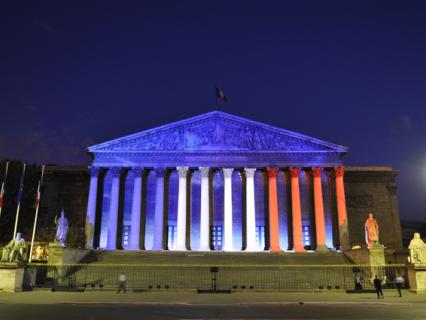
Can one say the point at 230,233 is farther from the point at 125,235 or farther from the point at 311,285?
the point at 311,285

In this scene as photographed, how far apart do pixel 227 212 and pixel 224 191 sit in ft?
7.23

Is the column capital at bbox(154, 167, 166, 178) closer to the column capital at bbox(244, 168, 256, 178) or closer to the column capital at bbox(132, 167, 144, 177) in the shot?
the column capital at bbox(132, 167, 144, 177)

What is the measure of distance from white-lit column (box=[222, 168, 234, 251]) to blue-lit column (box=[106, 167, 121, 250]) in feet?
33.4

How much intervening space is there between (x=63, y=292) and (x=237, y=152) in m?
22.0

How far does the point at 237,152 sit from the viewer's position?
134 ft

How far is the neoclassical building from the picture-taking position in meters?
40.1

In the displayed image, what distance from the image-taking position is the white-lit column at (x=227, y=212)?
1540 inches

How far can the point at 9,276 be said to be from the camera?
73.4 ft

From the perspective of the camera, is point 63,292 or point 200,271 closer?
point 63,292

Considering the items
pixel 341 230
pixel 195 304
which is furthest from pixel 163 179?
pixel 195 304

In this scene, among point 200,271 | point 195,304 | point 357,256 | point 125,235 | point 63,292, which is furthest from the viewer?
point 125,235

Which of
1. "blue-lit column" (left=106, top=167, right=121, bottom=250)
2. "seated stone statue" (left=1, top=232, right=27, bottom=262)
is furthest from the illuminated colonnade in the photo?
"seated stone statue" (left=1, top=232, right=27, bottom=262)

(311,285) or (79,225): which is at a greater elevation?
(79,225)

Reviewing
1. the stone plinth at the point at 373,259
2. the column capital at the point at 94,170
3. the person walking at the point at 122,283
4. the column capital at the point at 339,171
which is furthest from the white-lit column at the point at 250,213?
the person walking at the point at 122,283
